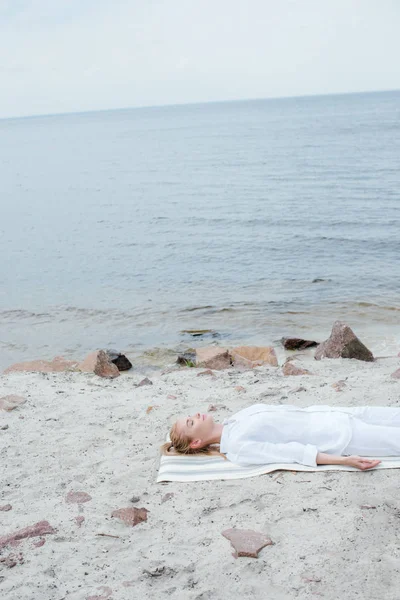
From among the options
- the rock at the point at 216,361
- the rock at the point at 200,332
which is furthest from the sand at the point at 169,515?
the rock at the point at 200,332

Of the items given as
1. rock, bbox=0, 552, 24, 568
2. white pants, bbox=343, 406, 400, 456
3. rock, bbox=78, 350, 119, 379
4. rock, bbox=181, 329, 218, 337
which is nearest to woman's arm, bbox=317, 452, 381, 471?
white pants, bbox=343, 406, 400, 456

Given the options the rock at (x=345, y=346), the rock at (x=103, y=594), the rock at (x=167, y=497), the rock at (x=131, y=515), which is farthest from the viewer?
the rock at (x=345, y=346)

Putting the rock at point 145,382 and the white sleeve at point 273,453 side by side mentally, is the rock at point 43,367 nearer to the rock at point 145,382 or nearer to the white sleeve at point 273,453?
the rock at point 145,382

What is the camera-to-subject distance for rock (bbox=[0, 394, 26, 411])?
24.4 ft

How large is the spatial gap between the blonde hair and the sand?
21 centimetres

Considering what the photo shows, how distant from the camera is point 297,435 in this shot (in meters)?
5.77

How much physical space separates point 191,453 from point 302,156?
41.4 m

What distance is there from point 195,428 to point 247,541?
157cm

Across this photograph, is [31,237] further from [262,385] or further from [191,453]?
[191,453]

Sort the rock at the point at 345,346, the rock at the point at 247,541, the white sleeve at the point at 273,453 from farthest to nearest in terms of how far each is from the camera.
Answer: the rock at the point at 345,346 < the white sleeve at the point at 273,453 < the rock at the point at 247,541

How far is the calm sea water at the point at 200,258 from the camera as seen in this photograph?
13367 millimetres

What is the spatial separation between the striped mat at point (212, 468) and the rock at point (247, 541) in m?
0.90

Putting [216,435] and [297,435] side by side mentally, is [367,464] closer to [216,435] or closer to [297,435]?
[297,435]

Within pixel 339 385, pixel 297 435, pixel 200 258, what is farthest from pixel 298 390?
pixel 200 258
